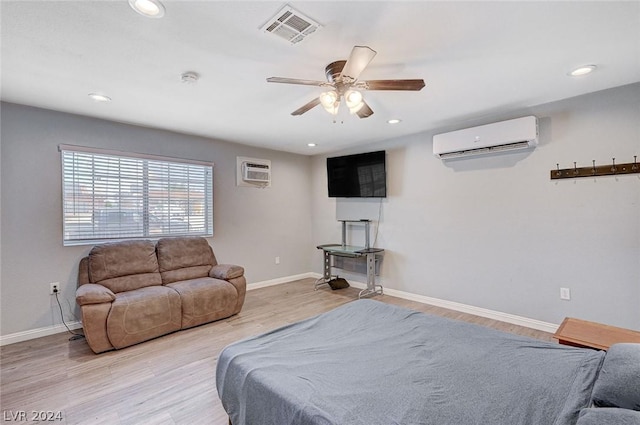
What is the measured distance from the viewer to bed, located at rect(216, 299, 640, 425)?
1.14 meters

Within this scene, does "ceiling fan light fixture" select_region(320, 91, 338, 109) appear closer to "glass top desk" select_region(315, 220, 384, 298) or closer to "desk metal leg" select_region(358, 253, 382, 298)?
"glass top desk" select_region(315, 220, 384, 298)

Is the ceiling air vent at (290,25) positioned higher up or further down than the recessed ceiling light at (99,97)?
further down

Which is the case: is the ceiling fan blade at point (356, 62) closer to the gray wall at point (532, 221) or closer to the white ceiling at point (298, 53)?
the white ceiling at point (298, 53)

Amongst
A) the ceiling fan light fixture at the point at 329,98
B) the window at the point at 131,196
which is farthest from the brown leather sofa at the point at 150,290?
the ceiling fan light fixture at the point at 329,98

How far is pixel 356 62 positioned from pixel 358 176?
10.1 feet

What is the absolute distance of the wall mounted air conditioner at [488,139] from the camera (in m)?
3.09

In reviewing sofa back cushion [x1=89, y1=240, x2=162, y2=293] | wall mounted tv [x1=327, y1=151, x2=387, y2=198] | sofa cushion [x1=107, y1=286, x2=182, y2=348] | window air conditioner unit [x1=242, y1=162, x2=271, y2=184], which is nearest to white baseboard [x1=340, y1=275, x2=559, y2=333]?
wall mounted tv [x1=327, y1=151, x2=387, y2=198]

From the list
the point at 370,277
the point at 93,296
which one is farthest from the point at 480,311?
the point at 93,296

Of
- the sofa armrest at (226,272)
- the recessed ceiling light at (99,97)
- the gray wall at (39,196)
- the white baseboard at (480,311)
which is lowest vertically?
the white baseboard at (480,311)

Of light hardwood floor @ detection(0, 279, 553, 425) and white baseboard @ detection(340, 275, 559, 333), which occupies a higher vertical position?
white baseboard @ detection(340, 275, 559, 333)

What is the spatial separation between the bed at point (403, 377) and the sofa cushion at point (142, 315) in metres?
1.74

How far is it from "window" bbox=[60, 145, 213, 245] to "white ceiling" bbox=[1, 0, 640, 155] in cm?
66

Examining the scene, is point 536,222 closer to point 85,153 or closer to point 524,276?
point 524,276

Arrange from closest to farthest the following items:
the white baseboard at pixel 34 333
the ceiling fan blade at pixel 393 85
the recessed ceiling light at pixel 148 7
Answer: the recessed ceiling light at pixel 148 7
the ceiling fan blade at pixel 393 85
the white baseboard at pixel 34 333
